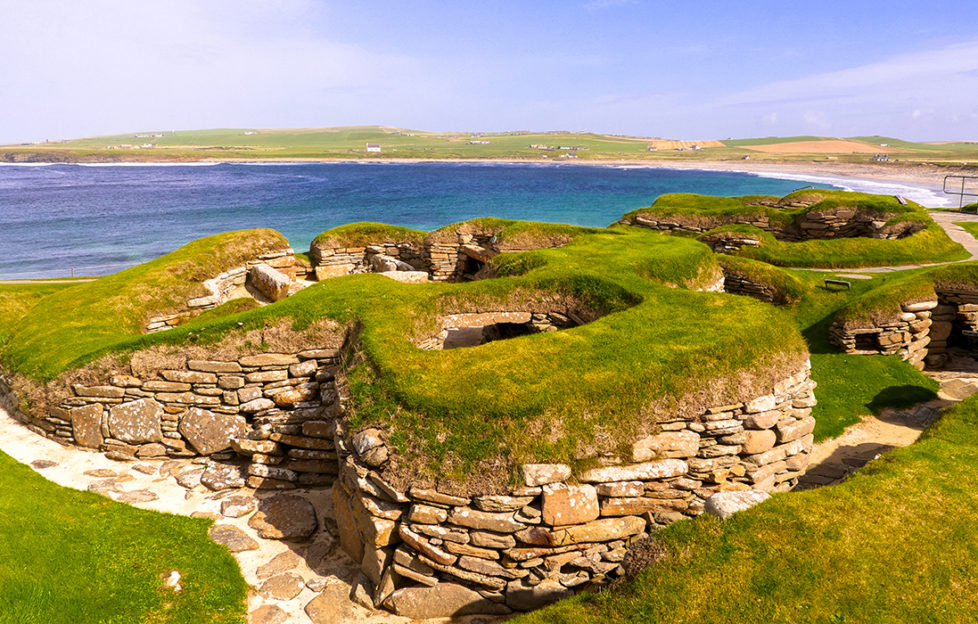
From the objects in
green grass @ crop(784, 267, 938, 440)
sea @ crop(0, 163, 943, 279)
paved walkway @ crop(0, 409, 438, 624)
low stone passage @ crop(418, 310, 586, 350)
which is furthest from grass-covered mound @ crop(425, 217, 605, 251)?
sea @ crop(0, 163, 943, 279)

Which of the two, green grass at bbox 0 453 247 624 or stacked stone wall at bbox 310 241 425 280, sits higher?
stacked stone wall at bbox 310 241 425 280

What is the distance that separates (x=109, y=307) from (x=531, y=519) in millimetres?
14503

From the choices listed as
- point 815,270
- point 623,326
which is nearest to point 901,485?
point 623,326

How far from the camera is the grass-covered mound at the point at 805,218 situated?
2156 centimetres

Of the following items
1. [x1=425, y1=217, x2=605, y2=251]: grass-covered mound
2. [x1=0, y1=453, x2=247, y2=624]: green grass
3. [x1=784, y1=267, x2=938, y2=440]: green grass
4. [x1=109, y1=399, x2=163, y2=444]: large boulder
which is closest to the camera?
[x1=0, y1=453, x2=247, y2=624]: green grass

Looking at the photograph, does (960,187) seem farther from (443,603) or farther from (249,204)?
(249,204)

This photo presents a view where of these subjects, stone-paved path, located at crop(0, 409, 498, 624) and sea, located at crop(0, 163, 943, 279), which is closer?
stone-paved path, located at crop(0, 409, 498, 624)

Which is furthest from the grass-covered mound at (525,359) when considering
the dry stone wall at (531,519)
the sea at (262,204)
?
the sea at (262,204)

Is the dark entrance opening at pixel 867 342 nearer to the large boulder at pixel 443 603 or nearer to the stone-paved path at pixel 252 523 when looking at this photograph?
the large boulder at pixel 443 603

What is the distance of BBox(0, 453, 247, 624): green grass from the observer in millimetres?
7305

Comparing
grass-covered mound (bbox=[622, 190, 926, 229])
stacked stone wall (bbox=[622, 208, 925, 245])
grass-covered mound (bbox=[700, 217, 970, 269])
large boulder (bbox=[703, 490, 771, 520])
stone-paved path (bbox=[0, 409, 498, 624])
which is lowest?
stone-paved path (bbox=[0, 409, 498, 624])

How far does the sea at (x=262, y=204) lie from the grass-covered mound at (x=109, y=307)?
80.4 feet

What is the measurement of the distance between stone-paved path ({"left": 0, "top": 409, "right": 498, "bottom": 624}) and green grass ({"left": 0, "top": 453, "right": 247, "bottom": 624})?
0.36 meters

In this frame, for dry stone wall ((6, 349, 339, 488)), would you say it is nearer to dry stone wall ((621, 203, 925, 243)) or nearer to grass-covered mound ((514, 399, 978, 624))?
grass-covered mound ((514, 399, 978, 624))
